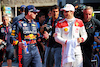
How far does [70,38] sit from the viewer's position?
15.1 ft

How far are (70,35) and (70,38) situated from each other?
2.5 inches

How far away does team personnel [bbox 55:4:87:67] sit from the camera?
4.49 metres

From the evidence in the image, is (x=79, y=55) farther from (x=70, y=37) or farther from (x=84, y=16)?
(x=84, y=16)

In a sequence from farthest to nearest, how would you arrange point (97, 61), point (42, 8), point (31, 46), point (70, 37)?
point (42, 8) < point (97, 61) < point (31, 46) < point (70, 37)

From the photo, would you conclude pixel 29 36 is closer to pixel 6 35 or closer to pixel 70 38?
pixel 70 38

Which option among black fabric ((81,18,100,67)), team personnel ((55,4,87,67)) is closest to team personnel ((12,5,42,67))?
team personnel ((55,4,87,67))

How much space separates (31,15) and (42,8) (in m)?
10.3

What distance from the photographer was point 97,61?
6926mm

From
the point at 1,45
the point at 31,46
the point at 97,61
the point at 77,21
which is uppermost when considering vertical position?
the point at 77,21

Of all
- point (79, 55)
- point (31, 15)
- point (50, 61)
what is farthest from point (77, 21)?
point (50, 61)

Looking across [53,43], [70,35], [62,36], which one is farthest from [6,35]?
[70,35]

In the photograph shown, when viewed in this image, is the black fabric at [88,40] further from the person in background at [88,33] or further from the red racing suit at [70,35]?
the red racing suit at [70,35]

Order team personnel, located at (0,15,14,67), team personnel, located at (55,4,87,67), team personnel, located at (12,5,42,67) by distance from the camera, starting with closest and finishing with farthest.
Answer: team personnel, located at (55,4,87,67), team personnel, located at (12,5,42,67), team personnel, located at (0,15,14,67)

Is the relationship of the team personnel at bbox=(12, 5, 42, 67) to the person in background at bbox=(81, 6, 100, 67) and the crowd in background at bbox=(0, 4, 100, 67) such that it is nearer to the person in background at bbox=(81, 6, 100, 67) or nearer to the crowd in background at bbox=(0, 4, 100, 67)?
the crowd in background at bbox=(0, 4, 100, 67)
